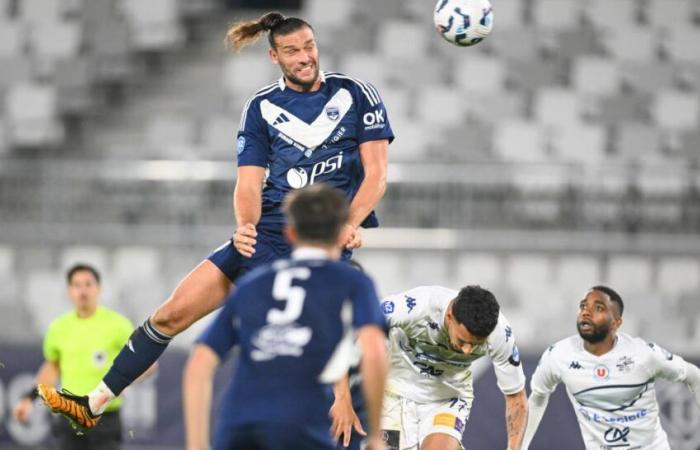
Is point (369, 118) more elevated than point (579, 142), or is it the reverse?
point (369, 118)

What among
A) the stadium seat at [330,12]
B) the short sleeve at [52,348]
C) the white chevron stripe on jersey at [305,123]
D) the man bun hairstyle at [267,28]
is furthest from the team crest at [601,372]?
the stadium seat at [330,12]

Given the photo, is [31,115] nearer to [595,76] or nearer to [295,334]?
[595,76]

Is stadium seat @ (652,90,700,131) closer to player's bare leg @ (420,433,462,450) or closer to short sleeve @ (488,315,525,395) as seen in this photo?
player's bare leg @ (420,433,462,450)

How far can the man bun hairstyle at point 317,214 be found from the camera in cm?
486

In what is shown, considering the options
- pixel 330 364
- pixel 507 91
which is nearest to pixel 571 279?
pixel 507 91

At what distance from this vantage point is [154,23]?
15711 millimetres

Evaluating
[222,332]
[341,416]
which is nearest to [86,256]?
[341,416]

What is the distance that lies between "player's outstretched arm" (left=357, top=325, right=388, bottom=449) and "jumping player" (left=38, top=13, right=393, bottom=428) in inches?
79.3

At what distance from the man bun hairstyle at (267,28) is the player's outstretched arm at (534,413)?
2.63 metres

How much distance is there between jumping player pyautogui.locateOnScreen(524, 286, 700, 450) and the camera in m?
8.07

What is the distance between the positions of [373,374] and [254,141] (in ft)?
7.91

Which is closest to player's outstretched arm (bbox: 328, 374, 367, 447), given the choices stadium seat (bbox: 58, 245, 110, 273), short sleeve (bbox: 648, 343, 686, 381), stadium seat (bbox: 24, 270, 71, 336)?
short sleeve (bbox: 648, 343, 686, 381)

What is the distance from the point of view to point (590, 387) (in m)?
8.20

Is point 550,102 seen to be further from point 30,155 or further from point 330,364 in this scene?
point 330,364
